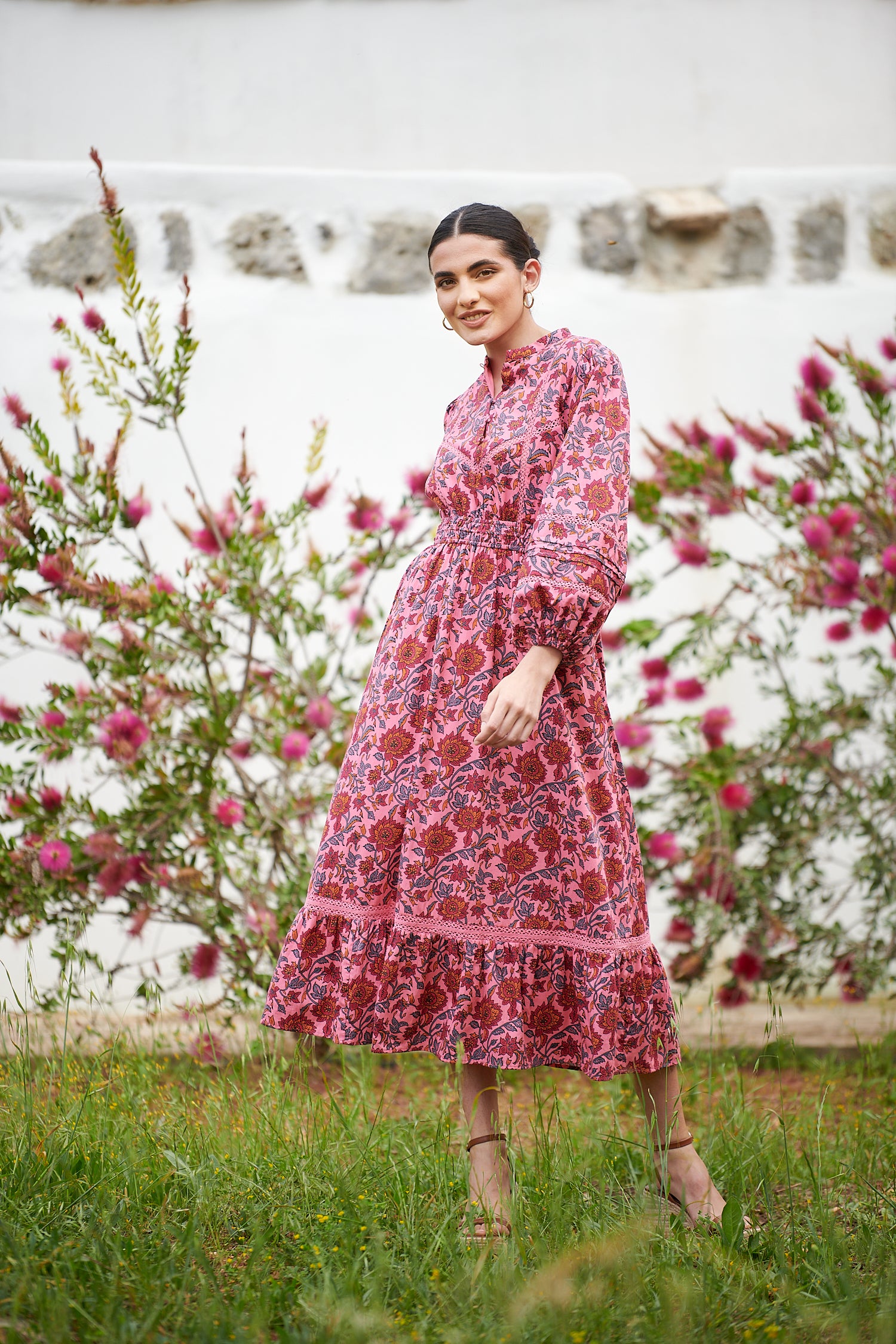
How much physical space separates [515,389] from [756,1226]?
1.29 metres

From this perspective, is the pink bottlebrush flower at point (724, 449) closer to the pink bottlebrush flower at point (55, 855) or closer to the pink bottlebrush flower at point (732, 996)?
the pink bottlebrush flower at point (732, 996)

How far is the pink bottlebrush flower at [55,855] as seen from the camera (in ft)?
8.19

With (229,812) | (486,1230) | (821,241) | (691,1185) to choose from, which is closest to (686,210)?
(821,241)

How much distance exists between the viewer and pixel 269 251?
3.47m

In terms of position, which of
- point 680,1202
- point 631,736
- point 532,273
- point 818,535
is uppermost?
Result: point 532,273

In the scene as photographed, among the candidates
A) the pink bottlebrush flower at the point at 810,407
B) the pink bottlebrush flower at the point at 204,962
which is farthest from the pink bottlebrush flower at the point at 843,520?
the pink bottlebrush flower at the point at 204,962

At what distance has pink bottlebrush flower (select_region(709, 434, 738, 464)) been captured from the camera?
290 centimetres

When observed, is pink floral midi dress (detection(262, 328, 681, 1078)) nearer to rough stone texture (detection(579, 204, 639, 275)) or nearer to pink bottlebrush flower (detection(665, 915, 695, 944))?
pink bottlebrush flower (detection(665, 915, 695, 944))

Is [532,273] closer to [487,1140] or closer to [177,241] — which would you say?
[487,1140]

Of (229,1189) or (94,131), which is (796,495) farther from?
(94,131)

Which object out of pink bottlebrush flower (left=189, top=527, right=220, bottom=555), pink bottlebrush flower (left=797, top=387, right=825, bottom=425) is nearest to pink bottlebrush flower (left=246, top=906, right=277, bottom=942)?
pink bottlebrush flower (left=189, top=527, right=220, bottom=555)

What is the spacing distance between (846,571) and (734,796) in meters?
0.57

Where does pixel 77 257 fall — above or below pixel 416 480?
above

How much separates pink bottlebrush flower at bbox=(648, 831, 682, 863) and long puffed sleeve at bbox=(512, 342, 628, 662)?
116 centimetres
